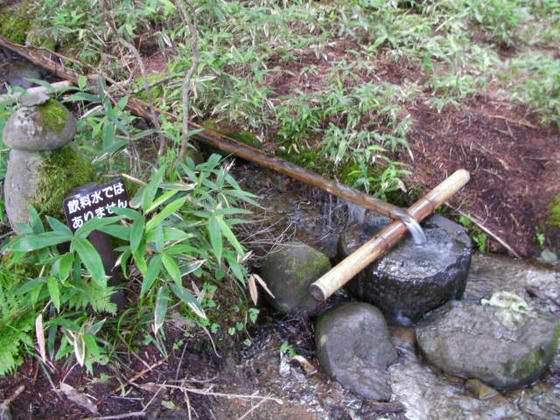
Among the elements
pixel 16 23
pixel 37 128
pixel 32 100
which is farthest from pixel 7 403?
pixel 16 23

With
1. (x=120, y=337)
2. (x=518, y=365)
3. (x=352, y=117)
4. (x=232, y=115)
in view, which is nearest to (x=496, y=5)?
(x=352, y=117)

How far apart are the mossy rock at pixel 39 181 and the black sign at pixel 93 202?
0.14 metres

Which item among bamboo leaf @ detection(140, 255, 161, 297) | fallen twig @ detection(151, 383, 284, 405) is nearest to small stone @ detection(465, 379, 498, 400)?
fallen twig @ detection(151, 383, 284, 405)

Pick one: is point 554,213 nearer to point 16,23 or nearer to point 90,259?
point 90,259

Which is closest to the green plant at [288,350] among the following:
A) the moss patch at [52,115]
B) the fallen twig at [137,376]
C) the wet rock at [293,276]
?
the wet rock at [293,276]

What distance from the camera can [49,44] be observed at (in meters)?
5.89

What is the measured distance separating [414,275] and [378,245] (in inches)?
13.7

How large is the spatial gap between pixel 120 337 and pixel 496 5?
20.1 ft

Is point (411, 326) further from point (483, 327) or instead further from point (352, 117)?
point (352, 117)

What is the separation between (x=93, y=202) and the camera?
2.50 m

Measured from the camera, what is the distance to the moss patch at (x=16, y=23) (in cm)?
598

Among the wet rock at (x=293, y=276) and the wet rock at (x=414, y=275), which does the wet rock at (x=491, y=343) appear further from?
the wet rock at (x=293, y=276)

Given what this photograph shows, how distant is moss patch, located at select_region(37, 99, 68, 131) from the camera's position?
2.46 metres

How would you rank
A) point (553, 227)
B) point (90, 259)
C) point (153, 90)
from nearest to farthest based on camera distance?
point (90, 259) → point (553, 227) → point (153, 90)
